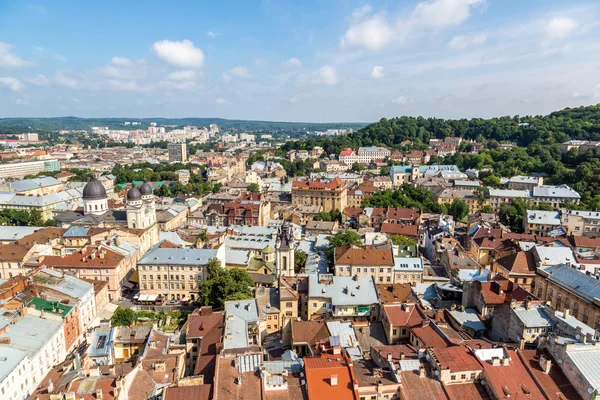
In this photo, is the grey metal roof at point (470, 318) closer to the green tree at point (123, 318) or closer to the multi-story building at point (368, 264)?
the multi-story building at point (368, 264)

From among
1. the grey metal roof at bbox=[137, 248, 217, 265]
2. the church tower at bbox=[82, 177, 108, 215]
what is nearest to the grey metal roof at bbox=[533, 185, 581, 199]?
the grey metal roof at bbox=[137, 248, 217, 265]

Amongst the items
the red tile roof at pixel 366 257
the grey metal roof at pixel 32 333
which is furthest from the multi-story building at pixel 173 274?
the red tile roof at pixel 366 257

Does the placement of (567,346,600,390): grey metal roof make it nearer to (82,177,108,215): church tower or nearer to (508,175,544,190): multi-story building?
(82,177,108,215): church tower

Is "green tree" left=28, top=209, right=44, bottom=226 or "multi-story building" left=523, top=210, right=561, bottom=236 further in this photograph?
"green tree" left=28, top=209, right=44, bottom=226

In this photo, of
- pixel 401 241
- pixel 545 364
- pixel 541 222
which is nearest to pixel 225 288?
pixel 545 364

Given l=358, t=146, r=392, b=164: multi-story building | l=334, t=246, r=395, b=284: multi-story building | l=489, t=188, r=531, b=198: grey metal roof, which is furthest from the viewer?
l=358, t=146, r=392, b=164: multi-story building

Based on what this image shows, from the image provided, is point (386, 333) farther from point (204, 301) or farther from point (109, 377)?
point (109, 377)
